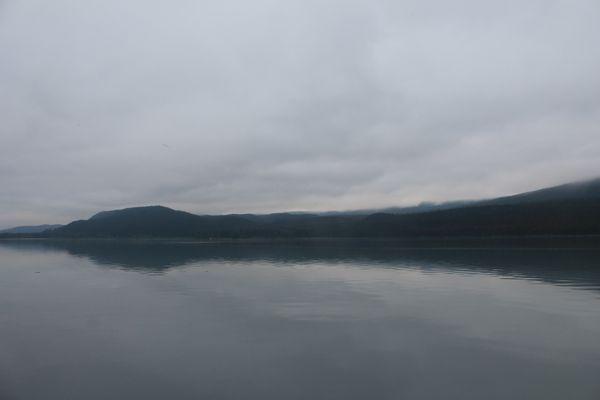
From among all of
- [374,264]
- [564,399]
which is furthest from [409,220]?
[564,399]

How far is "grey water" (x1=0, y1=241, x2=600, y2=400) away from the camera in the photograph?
7.76 m

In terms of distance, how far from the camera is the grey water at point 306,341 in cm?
776

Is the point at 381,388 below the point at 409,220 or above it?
below

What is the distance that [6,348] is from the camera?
33.5 feet

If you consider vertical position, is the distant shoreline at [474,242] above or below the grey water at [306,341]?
above

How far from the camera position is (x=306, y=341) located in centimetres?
1052

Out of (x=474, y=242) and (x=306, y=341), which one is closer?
(x=306, y=341)

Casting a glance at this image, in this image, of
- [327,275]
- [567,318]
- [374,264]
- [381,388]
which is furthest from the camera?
[374,264]

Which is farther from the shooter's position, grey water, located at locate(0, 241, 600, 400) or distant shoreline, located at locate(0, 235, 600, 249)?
distant shoreline, located at locate(0, 235, 600, 249)

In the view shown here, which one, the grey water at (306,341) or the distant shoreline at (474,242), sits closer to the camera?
the grey water at (306,341)

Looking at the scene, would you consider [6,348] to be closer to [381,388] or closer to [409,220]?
[381,388]

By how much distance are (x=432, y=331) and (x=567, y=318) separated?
4.31 m

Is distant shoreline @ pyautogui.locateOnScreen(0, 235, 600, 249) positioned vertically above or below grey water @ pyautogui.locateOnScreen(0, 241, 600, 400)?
above

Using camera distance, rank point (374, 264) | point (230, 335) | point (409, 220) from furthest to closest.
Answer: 1. point (409, 220)
2. point (374, 264)
3. point (230, 335)
